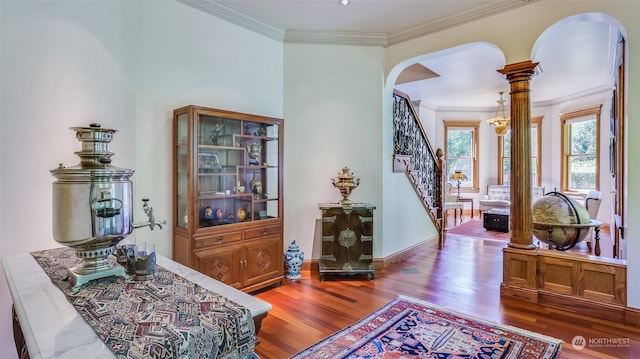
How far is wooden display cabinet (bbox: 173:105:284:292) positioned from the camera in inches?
119

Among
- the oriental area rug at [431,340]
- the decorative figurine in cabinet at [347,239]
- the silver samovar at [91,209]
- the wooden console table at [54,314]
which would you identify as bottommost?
the oriental area rug at [431,340]

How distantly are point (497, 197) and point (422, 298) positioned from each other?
21.5ft

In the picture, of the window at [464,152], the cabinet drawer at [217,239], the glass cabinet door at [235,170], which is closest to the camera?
the cabinet drawer at [217,239]

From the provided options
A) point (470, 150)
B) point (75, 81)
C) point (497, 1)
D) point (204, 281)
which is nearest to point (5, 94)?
point (75, 81)

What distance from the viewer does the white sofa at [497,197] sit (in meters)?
7.97

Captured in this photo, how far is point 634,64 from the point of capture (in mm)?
2775

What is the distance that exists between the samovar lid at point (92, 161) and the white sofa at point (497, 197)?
8278mm

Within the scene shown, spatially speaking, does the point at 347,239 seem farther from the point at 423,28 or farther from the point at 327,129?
the point at 423,28

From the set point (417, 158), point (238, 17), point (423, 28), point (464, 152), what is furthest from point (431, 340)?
point (464, 152)

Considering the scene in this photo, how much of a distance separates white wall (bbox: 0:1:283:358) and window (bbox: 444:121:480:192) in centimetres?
722

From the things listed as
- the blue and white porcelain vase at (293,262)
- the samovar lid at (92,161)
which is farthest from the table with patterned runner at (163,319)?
the blue and white porcelain vase at (293,262)

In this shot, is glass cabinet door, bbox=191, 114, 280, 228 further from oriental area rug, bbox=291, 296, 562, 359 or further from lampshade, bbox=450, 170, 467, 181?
lampshade, bbox=450, 170, 467, 181

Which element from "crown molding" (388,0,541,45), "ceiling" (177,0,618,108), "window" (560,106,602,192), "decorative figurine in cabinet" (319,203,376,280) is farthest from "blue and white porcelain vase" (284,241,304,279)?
"window" (560,106,602,192)

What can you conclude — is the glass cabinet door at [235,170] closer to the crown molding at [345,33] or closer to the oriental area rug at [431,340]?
the crown molding at [345,33]
